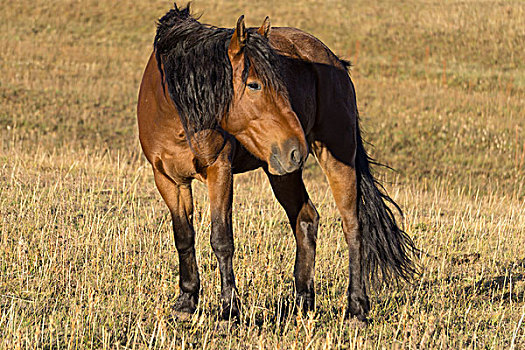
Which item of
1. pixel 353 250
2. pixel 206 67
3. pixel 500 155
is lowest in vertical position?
pixel 500 155

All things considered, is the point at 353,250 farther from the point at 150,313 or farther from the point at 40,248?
the point at 40,248

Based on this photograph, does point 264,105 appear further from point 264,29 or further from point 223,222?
point 223,222

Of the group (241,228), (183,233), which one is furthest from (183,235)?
(241,228)

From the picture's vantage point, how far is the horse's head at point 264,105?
13.2ft

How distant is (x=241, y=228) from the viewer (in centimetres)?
726

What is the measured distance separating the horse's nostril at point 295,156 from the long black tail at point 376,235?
71.2 inches

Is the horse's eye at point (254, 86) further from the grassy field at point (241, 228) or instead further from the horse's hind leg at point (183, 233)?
the grassy field at point (241, 228)

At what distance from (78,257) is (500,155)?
1383cm

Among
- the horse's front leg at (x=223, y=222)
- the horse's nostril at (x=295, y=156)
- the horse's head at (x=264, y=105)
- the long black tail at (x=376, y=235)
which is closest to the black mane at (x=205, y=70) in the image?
the horse's head at (x=264, y=105)

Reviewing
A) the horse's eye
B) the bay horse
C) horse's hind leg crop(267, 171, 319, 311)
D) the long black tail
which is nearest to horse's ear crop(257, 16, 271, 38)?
the bay horse

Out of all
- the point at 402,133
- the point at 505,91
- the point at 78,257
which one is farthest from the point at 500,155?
the point at 78,257

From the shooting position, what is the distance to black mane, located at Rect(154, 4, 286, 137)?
4.10 metres

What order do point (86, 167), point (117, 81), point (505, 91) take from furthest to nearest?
point (505, 91) < point (117, 81) < point (86, 167)

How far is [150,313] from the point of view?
184 inches
